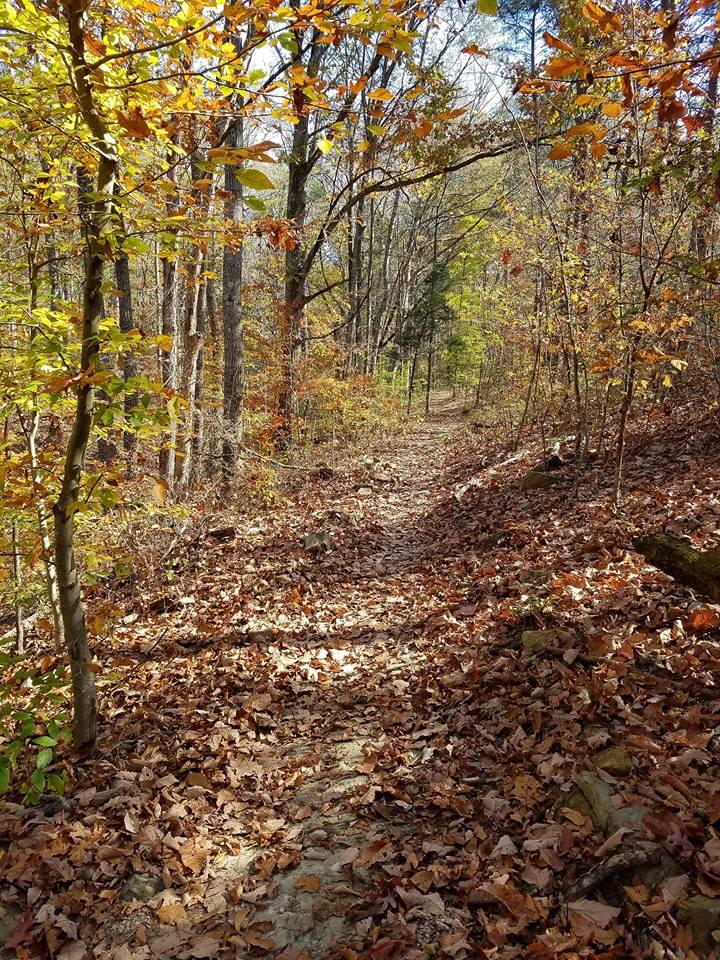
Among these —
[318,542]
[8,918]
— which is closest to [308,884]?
[8,918]

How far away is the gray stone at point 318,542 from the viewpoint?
27.8ft

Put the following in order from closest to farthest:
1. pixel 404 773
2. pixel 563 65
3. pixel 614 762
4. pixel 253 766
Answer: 1. pixel 563 65
2. pixel 614 762
3. pixel 404 773
4. pixel 253 766

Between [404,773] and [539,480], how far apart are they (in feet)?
20.7

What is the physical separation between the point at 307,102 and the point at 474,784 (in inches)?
161

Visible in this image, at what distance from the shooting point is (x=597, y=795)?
317cm

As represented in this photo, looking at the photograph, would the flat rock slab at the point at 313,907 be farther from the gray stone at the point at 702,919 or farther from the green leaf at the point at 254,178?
the green leaf at the point at 254,178

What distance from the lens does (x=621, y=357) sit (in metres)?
6.54

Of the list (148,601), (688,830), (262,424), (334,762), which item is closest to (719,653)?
(688,830)

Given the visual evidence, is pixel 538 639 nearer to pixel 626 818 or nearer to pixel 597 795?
pixel 597 795

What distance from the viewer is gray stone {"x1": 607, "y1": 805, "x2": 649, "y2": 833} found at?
2930mm

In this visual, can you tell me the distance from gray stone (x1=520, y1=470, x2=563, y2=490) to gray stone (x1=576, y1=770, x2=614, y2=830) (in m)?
6.30

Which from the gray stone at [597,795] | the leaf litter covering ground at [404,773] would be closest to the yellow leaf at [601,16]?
the leaf litter covering ground at [404,773]

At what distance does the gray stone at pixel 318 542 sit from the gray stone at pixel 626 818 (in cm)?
583

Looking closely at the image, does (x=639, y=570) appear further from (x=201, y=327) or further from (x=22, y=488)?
(x=201, y=327)
